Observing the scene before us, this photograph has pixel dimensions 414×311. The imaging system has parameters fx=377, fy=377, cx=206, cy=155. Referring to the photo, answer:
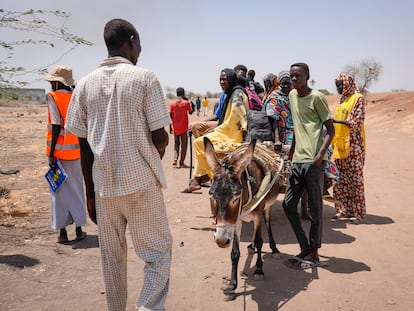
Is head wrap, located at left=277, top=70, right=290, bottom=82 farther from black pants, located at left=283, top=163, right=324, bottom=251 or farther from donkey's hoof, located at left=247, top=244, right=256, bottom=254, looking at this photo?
donkey's hoof, located at left=247, top=244, right=256, bottom=254

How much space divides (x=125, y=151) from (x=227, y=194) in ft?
4.60

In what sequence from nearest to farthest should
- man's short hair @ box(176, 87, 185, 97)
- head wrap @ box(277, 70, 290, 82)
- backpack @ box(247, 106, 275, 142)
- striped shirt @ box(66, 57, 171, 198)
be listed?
striped shirt @ box(66, 57, 171, 198)
backpack @ box(247, 106, 275, 142)
head wrap @ box(277, 70, 290, 82)
man's short hair @ box(176, 87, 185, 97)

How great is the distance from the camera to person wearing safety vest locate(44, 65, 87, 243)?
524 cm

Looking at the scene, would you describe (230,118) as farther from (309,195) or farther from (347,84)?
(347,84)

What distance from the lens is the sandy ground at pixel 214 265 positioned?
3977mm

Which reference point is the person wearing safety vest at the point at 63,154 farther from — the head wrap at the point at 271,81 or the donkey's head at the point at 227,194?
the head wrap at the point at 271,81

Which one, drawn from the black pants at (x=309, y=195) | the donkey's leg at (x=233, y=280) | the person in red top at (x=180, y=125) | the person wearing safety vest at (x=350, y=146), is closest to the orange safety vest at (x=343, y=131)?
the person wearing safety vest at (x=350, y=146)

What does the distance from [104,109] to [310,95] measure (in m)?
2.85

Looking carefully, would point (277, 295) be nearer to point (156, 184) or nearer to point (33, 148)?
point (156, 184)

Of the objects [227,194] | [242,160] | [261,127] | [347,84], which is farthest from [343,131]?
[227,194]

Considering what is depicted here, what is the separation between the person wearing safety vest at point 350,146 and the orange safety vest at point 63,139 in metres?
4.26

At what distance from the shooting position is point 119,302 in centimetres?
Result: 283

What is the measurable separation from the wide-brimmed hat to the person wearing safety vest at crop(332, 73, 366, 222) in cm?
435

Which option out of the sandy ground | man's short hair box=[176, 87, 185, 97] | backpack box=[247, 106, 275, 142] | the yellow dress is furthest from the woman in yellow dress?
man's short hair box=[176, 87, 185, 97]
